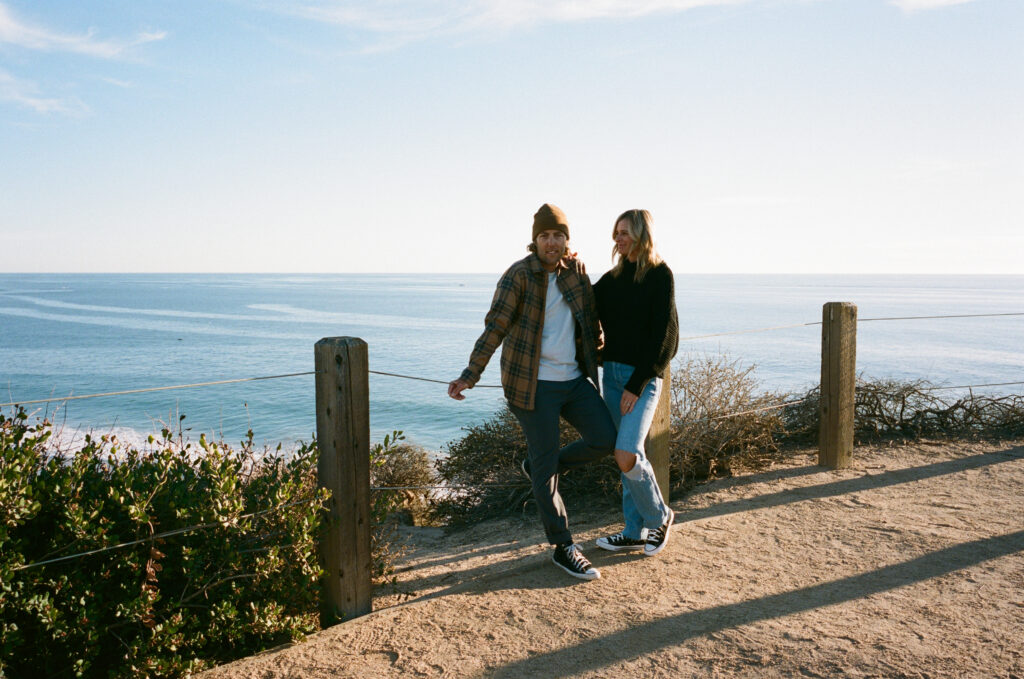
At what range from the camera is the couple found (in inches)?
139

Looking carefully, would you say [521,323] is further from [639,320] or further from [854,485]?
[854,485]

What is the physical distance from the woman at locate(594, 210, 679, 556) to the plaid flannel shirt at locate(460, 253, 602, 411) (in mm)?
258

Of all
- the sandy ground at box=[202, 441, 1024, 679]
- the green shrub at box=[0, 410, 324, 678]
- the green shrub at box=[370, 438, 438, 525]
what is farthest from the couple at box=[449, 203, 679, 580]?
the green shrub at box=[370, 438, 438, 525]

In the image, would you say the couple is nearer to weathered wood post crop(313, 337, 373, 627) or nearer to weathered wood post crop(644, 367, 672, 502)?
weathered wood post crop(313, 337, 373, 627)

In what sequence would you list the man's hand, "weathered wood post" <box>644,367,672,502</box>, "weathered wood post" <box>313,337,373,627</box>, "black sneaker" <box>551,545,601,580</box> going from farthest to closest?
1. "weathered wood post" <box>644,367,672,502</box>
2. "black sneaker" <box>551,545,601,580</box>
3. the man's hand
4. "weathered wood post" <box>313,337,373,627</box>

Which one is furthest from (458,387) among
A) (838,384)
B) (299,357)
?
(299,357)

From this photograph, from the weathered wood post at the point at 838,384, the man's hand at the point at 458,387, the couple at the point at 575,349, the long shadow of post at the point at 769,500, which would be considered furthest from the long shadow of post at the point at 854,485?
the man's hand at the point at 458,387

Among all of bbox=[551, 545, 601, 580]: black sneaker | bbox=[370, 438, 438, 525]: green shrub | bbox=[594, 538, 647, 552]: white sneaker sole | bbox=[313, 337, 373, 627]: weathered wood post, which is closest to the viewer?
bbox=[313, 337, 373, 627]: weathered wood post

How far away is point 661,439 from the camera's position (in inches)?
180

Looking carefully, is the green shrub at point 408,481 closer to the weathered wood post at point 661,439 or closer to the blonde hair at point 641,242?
the weathered wood post at point 661,439

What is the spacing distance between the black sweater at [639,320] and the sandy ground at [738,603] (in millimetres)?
1101

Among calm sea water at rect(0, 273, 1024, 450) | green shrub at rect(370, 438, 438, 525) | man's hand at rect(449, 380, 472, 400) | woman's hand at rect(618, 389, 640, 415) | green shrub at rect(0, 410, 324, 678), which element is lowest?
calm sea water at rect(0, 273, 1024, 450)

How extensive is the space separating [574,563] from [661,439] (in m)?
1.19

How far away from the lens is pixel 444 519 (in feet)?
22.0
